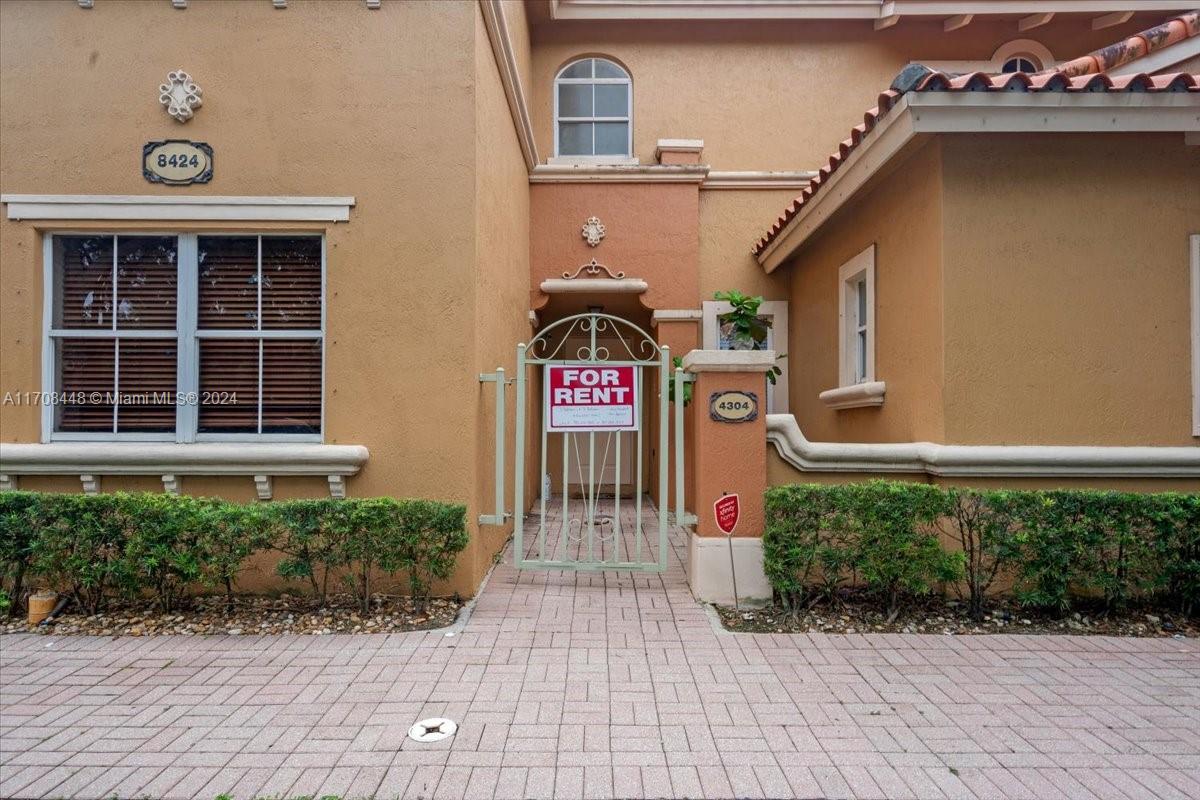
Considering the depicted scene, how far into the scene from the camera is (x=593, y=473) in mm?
6406

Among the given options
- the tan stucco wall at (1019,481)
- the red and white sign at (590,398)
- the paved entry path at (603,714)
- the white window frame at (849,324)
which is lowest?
the paved entry path at (603,714)

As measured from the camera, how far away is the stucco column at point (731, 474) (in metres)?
5.33

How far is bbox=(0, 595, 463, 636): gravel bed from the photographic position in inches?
187

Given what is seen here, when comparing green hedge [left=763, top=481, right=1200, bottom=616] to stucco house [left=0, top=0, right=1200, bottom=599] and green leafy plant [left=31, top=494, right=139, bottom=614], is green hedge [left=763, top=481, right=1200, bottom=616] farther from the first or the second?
green leafy plant [left=31, top=494, right=139, bottom=614]

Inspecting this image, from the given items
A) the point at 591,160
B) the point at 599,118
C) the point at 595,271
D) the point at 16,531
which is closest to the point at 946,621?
the point at 595,271

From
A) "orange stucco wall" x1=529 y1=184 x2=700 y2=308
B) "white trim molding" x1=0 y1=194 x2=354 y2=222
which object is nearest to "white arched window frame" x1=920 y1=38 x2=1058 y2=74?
"orange stucco wall" x1=529 y1=184 x2=700 y2=308

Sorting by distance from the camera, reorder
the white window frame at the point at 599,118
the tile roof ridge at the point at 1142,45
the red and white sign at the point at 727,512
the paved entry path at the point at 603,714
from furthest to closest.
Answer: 1. the white window frame at the point at 599,118
2. the tile roof ridge at the point at 1142,45
3. the red and white sign at the point at 727,512
4. the paved entry path at the point at 603,714

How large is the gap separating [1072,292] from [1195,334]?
1.01 meters

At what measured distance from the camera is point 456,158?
5.43 m

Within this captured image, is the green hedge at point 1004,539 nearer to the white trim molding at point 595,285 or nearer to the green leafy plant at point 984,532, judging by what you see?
the green leafy plant at point 984,532

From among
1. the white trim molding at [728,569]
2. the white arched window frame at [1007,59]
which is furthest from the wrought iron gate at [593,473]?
the white arched window frame at [1007,59]

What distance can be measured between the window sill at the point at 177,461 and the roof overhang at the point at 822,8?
24.1 feet

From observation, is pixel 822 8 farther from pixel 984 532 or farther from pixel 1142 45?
pixel 984 532

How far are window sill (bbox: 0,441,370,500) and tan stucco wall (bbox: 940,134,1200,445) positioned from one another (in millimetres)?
4854
